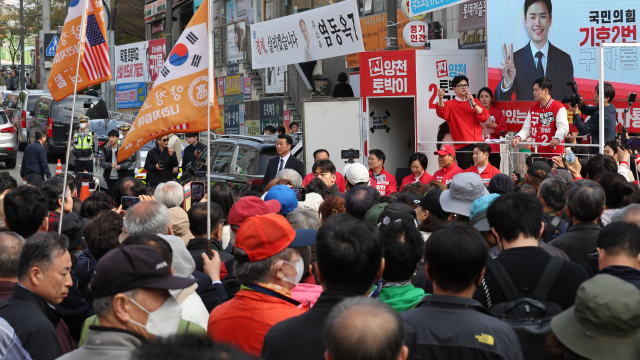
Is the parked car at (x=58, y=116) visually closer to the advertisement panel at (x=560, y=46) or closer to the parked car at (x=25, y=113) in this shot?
the parked car at (x=25, y=113)

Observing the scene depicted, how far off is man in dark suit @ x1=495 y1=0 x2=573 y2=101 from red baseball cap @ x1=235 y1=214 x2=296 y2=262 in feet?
29.4

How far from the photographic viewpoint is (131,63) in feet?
108

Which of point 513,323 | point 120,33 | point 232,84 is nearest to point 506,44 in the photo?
point 513,323

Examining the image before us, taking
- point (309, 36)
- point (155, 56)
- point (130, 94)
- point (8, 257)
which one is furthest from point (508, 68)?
point (130, 94)

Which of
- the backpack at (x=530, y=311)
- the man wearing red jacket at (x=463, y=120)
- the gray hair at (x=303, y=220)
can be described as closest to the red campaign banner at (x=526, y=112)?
the man wearing red jacket at (x=463, y=120)

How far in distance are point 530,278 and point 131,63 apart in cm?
3174

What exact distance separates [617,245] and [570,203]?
1.13 m

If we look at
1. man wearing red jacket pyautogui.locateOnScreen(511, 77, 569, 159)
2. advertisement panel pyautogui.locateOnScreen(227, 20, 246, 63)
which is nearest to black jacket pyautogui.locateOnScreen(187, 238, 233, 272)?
man wearing red jacket pyautogui.locateOnScreen(511, 77, 569, 159)

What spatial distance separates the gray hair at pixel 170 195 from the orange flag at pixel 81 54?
201 centimetres

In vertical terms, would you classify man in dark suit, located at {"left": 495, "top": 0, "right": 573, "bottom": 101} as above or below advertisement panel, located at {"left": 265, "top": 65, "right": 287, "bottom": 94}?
below

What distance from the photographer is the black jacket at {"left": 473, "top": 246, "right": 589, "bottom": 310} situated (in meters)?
3.51

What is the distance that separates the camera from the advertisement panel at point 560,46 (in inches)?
409

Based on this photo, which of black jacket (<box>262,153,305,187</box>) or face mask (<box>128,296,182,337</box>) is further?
black jacket (<box>262,153,305,187</box>)

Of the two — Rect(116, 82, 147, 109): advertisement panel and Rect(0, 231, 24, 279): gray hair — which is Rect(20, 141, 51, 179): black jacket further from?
Rect(116, 82, 147, 109): advertisement panel
